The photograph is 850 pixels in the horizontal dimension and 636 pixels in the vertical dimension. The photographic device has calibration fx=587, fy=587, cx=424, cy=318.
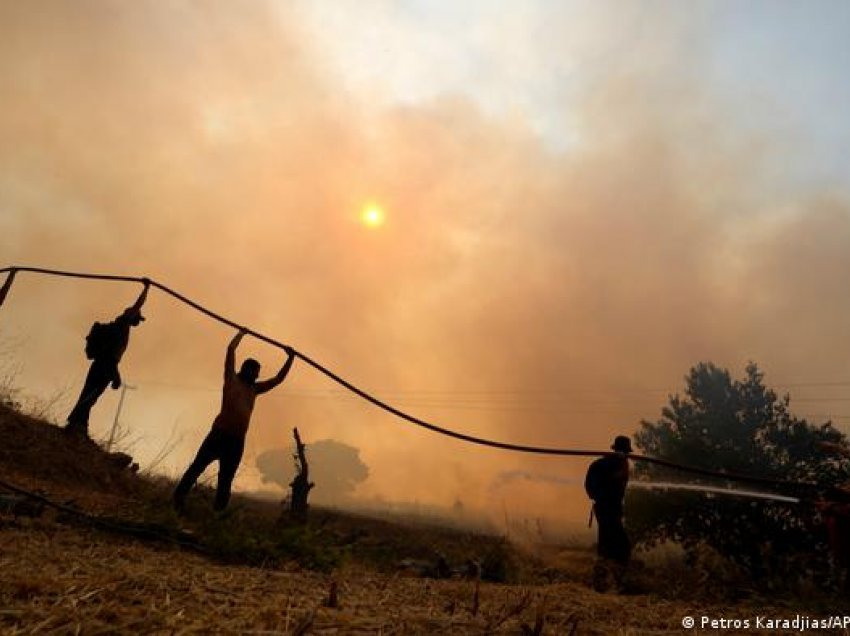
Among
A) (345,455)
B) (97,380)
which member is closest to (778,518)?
(97,380)

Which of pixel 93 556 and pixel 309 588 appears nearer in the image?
pixel 309 588

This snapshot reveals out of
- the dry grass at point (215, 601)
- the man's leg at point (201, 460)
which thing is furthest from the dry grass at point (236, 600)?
the man's leg at point (201, 460)

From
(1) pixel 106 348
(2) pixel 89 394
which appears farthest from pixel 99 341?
(2) pixel 89 394

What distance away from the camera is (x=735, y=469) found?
29.0 meters

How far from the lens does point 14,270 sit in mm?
9703

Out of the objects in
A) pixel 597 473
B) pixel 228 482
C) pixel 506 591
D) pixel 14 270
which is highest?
pixel 14 270

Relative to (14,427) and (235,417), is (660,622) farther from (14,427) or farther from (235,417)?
(14,427)

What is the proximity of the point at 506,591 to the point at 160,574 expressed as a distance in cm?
347

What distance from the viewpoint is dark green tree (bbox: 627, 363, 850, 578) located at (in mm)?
25281

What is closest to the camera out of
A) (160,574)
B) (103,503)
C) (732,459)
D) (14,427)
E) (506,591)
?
(160,574)

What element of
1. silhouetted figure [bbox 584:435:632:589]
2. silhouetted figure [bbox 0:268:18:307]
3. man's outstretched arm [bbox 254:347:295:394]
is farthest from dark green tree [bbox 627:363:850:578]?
silhouetted figure [bbox 0:268:18:307]

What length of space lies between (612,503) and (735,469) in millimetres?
23259

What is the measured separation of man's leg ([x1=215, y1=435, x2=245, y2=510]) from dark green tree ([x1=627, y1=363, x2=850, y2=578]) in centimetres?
2284

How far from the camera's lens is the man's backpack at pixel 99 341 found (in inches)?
469
